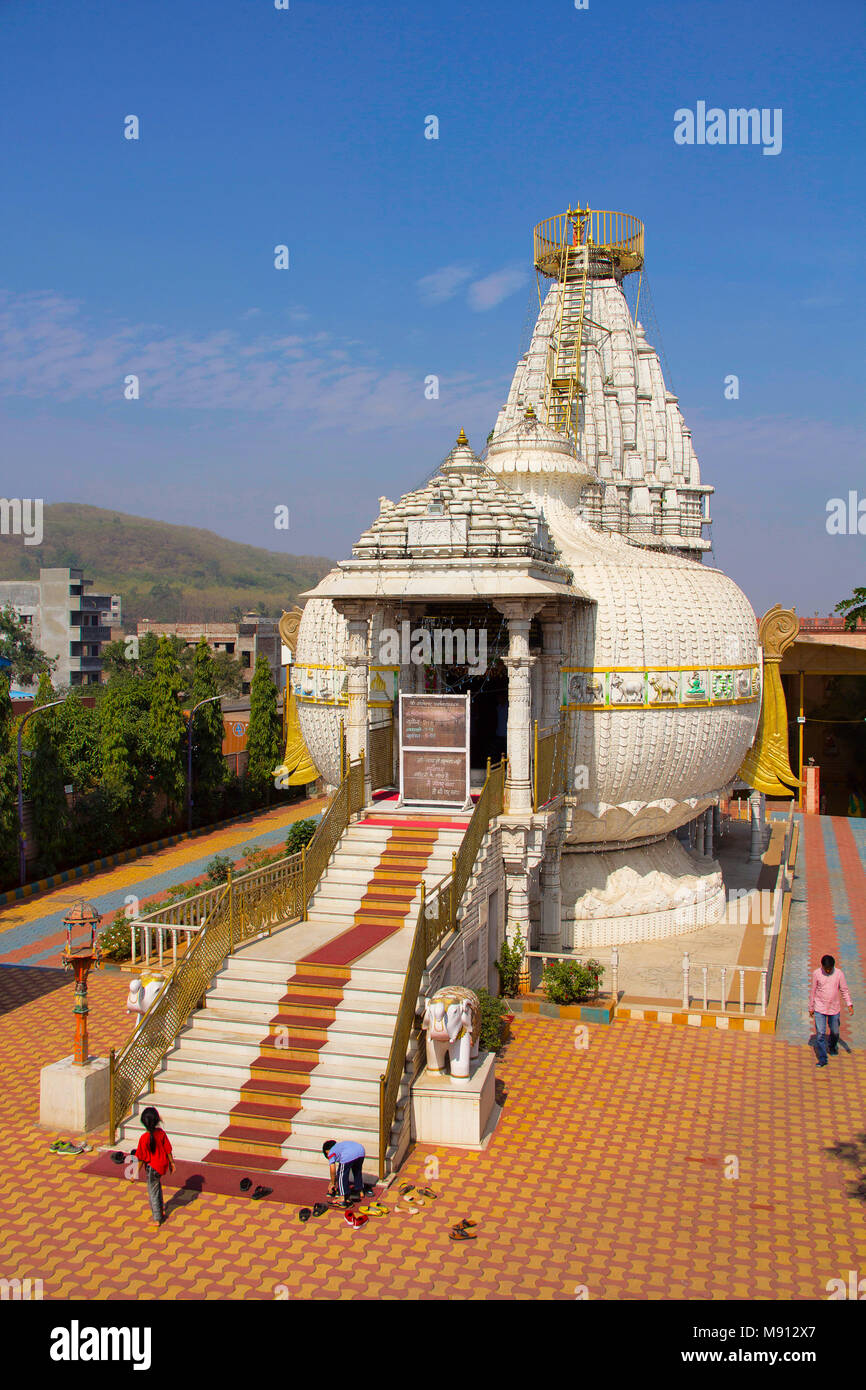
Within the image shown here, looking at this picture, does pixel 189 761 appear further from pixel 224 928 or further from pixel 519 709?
pixel 224 928

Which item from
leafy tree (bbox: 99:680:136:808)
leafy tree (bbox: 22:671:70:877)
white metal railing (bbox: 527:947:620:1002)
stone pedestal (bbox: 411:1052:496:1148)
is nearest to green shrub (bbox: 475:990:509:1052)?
stone pedestal (bbox: 411:1052:496:1148)

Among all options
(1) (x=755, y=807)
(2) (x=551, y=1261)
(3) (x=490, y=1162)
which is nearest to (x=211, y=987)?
(3) (x=490, y=1162)

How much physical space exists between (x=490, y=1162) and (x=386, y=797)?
7.80 meters

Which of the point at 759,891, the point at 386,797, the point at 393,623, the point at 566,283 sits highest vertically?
the point at 566,283

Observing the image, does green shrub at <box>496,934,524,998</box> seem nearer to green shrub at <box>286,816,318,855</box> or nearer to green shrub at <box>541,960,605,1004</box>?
green shrub at <box>541,960,605,1004</box>

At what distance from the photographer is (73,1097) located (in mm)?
10602

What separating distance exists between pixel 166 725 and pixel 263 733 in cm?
651

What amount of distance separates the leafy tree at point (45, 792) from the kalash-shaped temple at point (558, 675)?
20.7 ft

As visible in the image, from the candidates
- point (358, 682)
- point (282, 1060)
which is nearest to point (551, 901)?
point (358, 682)

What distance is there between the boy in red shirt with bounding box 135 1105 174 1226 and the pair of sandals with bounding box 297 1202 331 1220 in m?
1.17

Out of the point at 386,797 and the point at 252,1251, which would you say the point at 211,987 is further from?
the point at 386,797

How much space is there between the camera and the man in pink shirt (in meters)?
12.6

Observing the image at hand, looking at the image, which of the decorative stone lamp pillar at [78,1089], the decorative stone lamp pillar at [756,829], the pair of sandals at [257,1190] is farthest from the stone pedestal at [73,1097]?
the decorative stone lamp pillar at [756,829]

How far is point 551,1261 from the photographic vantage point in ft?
27.8
